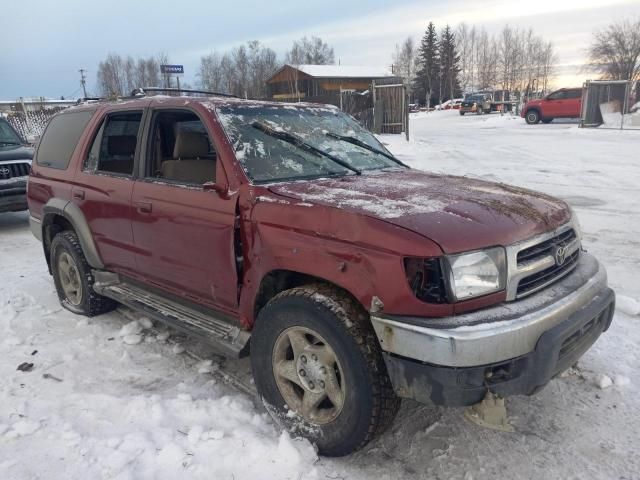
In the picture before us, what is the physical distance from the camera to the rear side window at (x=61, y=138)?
4.80m

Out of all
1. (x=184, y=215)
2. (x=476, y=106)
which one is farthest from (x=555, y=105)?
(x=184, y=215)

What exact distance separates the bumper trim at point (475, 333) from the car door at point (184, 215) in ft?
3.97

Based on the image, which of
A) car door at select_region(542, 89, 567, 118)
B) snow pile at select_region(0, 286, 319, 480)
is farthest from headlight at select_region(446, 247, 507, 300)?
car door at select_region(542, 89, 567, 118)

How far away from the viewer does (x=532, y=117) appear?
97.0 feet

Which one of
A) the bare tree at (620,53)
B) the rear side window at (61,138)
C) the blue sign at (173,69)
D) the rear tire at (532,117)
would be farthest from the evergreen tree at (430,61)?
the rear side window at (61,138)

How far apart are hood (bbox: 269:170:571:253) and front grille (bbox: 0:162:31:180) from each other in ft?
23.5

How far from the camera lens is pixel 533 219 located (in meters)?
2.75

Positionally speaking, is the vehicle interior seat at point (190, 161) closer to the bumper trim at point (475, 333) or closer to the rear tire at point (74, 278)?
the rear tire at point (74, 278)

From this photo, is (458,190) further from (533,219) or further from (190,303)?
(190,303)

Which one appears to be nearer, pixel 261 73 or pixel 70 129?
pixel 70 129

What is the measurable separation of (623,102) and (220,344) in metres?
25.5

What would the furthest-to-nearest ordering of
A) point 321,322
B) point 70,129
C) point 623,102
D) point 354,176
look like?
1. point 623,102
2. point 70,129
3. point 354,176
4. point 321,322

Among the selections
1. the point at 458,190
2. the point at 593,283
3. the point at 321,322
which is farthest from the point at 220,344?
the point at 593,283

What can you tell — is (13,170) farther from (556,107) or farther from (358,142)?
(556,107)
